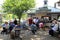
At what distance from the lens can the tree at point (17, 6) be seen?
27.1 meters

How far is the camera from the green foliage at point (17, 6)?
27086mm

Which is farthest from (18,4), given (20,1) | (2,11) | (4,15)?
(4,15)

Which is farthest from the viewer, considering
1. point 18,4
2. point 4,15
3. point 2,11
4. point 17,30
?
point 4,15

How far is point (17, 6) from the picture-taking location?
1069 inches

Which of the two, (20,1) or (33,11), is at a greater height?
(20,1)

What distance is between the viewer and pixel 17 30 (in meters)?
13.3

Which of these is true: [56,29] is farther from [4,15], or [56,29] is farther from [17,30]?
[4,15]

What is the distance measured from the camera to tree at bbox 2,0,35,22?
1066 inches

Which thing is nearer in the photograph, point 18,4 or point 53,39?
point 53,39

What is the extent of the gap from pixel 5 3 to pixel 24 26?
24.6ft

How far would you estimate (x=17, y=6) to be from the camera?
27.2m

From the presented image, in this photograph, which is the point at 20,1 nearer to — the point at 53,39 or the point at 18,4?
the point at 18,4

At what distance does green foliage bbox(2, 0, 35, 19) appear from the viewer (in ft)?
88.9

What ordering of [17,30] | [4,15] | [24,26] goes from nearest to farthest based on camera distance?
[17,30] → [24,26] → [4,15]
